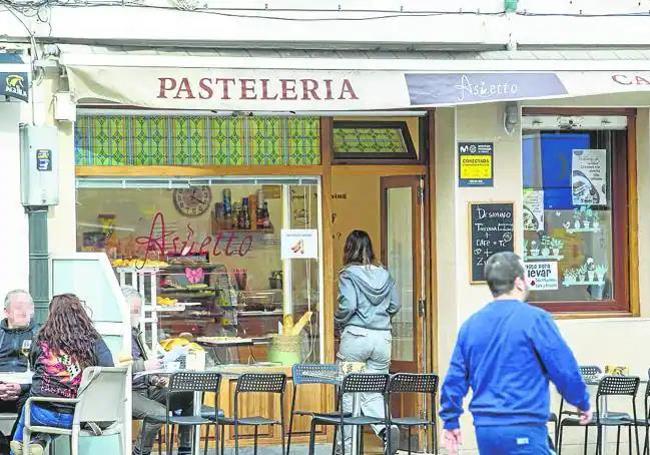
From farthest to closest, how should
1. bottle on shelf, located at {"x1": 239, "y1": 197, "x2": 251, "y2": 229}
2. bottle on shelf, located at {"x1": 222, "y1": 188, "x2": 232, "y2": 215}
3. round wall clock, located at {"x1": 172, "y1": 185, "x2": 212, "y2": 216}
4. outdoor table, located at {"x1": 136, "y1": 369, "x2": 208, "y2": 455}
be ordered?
bottle on shelf, located at {"x1": 239, "y1": 197, "x2": 251, "y2": 229} → bottle on shelf, located at {"x1": 222, "y1": 188, "x2": 232, "y2": 215} → round wall clock, located at {"x1": 172, "y1": 185, "x2": 212, "y2": 216} → outdoor table, located at {"x1": 136, "y1": 369, "x2": 208, "y2": 455}

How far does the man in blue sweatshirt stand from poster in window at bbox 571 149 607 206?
512cm

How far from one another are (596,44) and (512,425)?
5.41 meters

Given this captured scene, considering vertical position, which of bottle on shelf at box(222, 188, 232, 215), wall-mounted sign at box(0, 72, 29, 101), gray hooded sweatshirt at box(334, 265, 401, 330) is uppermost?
wall-mounted sign at box(0, 72, 29, 101)

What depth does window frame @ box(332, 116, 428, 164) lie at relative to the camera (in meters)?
12.4

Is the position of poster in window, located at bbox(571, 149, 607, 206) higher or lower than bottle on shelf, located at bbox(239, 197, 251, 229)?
higher

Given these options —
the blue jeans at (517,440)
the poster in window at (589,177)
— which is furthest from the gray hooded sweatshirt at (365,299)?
the blue jeans at (517,440)

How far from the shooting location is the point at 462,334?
7664 mm

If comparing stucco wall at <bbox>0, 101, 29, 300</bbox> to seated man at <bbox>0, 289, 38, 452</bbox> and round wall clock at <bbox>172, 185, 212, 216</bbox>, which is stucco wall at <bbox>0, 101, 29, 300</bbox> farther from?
round wall clock at <bbox>172, 185, 212, 216</bbox>

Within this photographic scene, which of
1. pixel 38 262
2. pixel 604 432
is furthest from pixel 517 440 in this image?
pixel 38 262

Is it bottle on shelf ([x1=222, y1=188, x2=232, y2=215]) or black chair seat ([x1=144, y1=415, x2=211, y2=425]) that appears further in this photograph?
bottle on shelf ([x1=222, y1=188, x2=232, y2=215])

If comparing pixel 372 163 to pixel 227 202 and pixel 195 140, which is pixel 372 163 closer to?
pixel 227 202

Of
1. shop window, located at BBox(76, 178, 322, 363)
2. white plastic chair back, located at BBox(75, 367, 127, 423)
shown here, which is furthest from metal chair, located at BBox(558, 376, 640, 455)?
white plastic chair back, located at BBox(75, 367, 127, 423)

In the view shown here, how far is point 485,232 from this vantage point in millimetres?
11789

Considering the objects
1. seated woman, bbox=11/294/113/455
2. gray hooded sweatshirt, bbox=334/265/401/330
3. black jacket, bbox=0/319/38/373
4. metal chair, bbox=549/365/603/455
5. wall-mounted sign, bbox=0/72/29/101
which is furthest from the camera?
gray hooded sweatshirt, bbox=334/265/401/330
